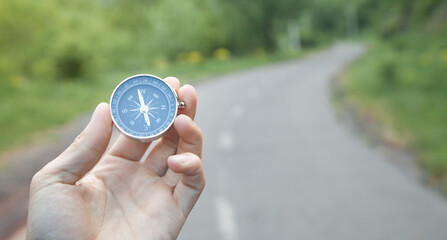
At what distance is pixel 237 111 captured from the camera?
11.3m

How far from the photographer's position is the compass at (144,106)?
68.5 inches

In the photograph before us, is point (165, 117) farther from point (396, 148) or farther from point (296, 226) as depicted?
point (396, 148)

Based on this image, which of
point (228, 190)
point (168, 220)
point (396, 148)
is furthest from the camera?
point (396, 148)

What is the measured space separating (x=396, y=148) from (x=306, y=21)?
62230mm

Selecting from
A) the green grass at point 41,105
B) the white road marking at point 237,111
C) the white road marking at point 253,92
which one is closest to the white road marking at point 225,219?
the green grass at point 41,105

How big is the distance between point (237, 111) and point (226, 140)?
3.00 m

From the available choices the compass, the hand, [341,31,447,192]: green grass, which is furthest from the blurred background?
the compass

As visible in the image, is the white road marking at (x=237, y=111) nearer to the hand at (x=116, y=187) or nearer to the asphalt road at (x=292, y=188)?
the asphalt road at (x=292, y=188)

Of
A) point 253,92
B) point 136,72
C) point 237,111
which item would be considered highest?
point 136,72

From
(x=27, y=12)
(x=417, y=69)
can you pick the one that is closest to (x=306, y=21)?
(x=417, y=69)

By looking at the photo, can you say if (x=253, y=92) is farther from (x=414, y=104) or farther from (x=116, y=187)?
(x=116, y=187)

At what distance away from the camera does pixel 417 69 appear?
1410 centimetres

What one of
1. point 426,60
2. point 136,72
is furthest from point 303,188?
point 426,60

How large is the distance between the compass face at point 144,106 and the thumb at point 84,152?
7cm
